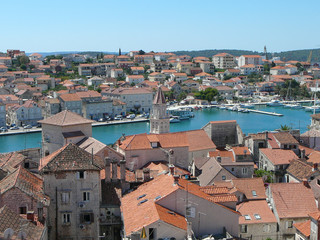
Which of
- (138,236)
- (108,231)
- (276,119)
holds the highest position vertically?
(138,236)

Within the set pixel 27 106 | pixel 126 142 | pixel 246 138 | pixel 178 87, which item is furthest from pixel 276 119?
pixel 126 142

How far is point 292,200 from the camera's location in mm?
20000

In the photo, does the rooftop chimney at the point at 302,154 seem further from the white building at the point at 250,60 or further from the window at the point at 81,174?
the white building at the point at 250,60

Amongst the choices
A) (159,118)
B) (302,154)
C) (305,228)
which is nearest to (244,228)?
(305,228)

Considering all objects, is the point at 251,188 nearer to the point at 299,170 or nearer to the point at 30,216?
the point at 299,170

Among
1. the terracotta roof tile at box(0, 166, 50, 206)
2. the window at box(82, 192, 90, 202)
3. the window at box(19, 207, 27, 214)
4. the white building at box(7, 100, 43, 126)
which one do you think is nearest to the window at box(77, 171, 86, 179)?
the window at box(82, 192, 90, 202)

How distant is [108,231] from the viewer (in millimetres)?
16578

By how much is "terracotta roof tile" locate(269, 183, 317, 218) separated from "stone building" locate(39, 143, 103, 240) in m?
8.09

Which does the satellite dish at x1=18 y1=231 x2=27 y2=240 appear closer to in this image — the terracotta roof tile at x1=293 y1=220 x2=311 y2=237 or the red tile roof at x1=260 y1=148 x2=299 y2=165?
the terracotta roof tile at x1=293 y1=220 x2=311 y2=237

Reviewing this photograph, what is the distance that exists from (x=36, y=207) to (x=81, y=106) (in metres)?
63.7

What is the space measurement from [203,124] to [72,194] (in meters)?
60.6

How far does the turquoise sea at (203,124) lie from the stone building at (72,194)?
38871mm

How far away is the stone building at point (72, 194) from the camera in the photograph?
629 inches

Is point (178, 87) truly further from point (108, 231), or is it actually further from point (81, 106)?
point (108, 231)
